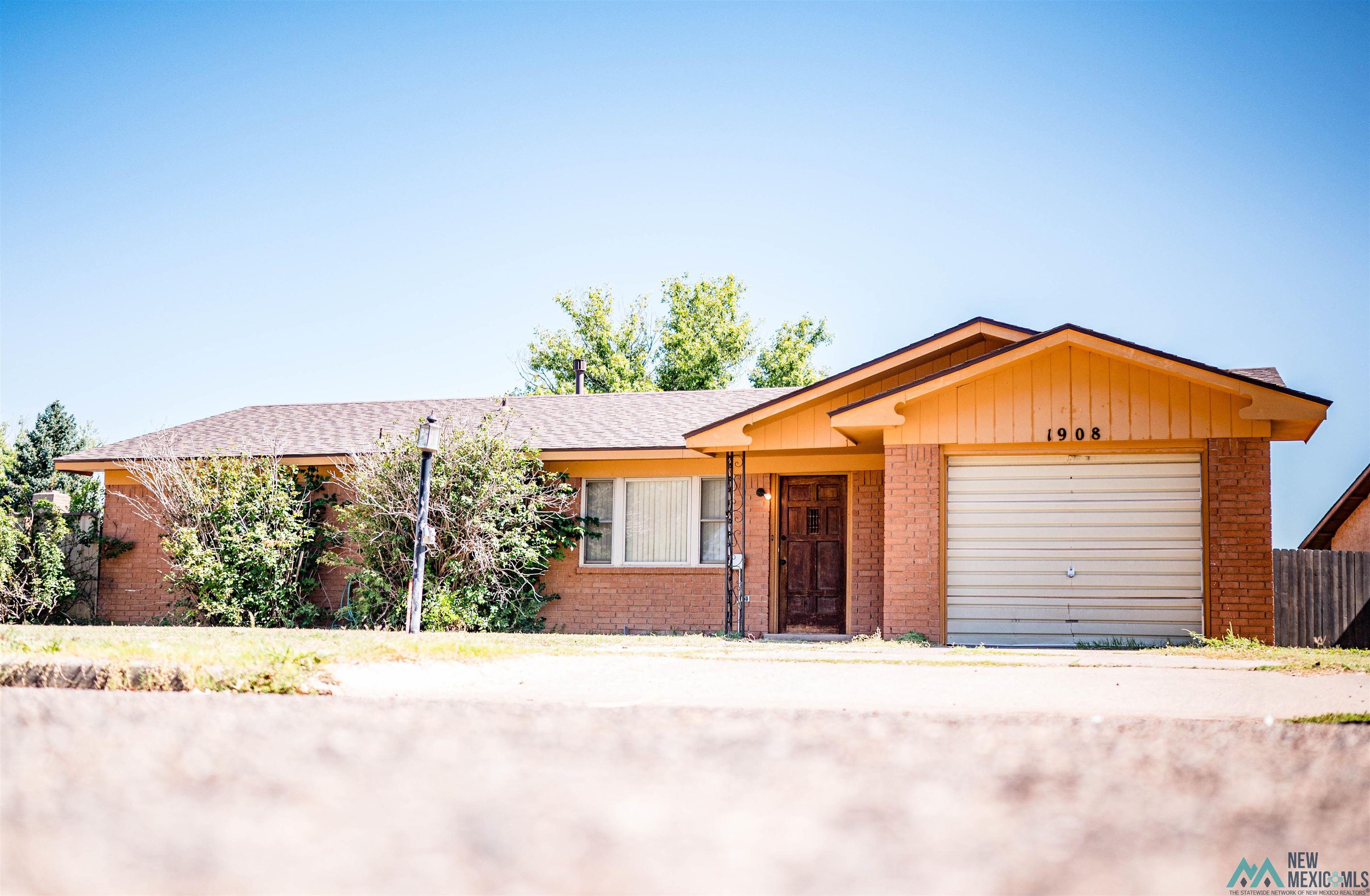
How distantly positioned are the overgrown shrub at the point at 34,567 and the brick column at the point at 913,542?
13540 millimetres

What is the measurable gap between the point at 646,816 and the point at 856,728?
160 centimetres

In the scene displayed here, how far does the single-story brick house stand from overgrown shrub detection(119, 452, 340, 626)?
4.95m

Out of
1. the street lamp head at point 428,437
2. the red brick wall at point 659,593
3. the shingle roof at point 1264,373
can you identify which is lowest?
the red brick wall at point 659,593

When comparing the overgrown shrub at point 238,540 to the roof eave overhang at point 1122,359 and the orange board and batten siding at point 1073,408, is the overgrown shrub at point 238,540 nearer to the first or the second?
the roof eave overhang at point 1122,359

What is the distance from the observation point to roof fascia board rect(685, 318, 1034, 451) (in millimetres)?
13523

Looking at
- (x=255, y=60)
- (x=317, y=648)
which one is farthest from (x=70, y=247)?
(x=317, y=648)

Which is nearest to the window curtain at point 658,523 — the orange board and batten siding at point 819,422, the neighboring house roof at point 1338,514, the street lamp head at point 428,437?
the orange board and batten siding at point 819,422

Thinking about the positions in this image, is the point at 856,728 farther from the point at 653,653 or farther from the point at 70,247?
the point at 70,247

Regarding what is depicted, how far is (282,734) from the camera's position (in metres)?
3.34

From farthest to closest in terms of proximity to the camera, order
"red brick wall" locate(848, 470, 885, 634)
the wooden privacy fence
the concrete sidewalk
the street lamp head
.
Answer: the wooden privacy fence
"red brick wall" locate(848, 470, 885, 634)
the street lamp head
the concrete sidewalk

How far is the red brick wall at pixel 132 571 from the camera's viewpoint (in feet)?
56.2

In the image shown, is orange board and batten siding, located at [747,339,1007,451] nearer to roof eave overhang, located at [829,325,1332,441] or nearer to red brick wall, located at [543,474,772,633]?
roof eave overhang, located at [829,325,1332,441]

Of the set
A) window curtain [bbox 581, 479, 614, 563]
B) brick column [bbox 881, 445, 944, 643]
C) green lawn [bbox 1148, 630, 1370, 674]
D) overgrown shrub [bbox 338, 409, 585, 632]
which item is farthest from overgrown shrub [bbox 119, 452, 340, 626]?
green lawn [bbox 1148, 630, 1370, 674]

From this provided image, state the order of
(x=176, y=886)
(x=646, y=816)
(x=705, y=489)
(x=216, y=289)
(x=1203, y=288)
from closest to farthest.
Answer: (x=176, y=886) → (x=646, y=816) → (x=705, y=489) → (x=216, y=289) → (x=1203, y=288)
